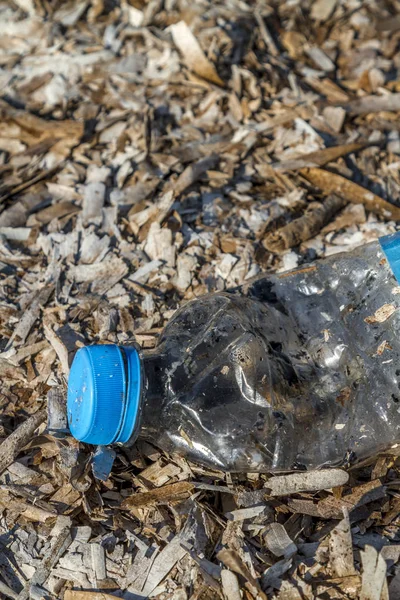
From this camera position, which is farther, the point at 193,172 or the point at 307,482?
the point at 193,172

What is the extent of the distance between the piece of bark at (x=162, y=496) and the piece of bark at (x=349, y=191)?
5.51 feet

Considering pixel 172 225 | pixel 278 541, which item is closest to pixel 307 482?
pixel 278 541

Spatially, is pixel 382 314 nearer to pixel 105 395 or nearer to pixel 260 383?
pixel 260 383

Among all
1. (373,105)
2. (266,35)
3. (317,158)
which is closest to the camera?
(317,158)

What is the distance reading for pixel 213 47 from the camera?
164 inches

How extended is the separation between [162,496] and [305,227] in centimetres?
144

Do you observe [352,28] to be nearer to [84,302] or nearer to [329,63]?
[329,63]

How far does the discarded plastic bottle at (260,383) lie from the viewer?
96.0 inches

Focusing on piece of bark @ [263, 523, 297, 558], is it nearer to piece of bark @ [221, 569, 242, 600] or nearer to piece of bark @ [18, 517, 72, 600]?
piece of bark @ [221, 569, 242, 600]

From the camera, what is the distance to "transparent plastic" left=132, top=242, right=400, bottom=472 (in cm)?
259

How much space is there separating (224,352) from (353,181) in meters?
1.42

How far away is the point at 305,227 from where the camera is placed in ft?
11.0

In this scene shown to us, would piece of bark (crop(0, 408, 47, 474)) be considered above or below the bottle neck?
below

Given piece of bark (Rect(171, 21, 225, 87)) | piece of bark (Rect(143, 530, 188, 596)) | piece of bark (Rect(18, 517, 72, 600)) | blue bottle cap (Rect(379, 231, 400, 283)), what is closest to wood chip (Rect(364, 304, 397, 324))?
blue bottle cap (Rect(379, 231, 400, 283))
